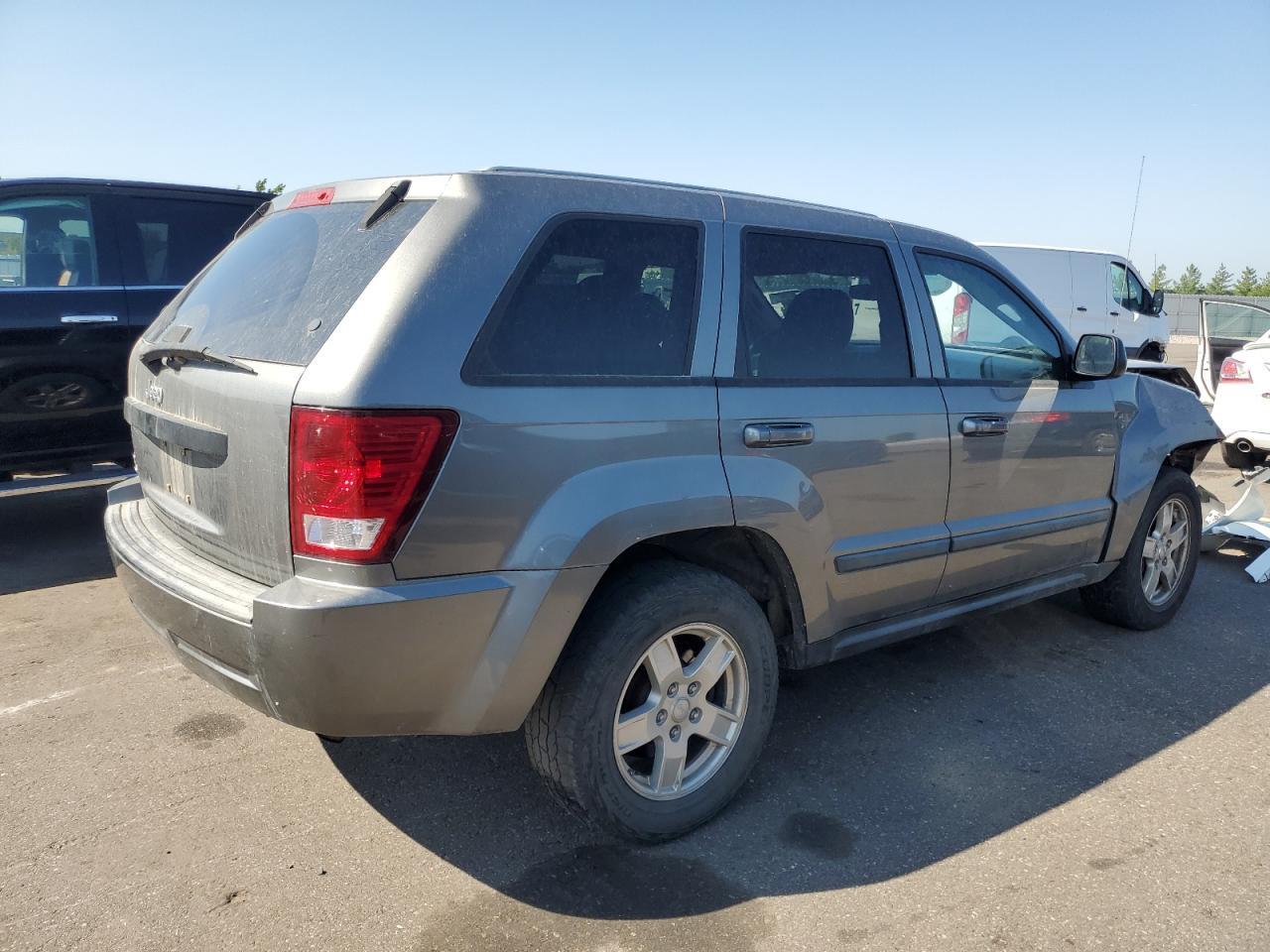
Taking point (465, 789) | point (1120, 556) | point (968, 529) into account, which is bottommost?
point (465, 789)

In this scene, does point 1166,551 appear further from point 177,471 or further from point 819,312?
point 177,471

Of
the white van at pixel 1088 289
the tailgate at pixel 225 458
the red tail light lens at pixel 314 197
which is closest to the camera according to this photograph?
the tailgate at pixel 225 458

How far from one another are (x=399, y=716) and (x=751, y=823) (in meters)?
1.20

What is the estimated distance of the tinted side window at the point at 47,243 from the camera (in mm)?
5512

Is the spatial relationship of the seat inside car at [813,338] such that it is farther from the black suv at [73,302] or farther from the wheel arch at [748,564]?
the black suv at [73,302]

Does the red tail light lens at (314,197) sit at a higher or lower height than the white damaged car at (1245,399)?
higher

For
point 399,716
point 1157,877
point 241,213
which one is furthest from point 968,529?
point 241,213

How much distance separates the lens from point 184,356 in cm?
279

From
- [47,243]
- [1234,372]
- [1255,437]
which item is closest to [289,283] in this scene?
[47,243]

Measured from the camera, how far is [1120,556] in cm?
446

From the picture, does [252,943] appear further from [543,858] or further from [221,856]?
[543,858]

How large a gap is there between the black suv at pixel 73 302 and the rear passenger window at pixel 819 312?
4.34 metres

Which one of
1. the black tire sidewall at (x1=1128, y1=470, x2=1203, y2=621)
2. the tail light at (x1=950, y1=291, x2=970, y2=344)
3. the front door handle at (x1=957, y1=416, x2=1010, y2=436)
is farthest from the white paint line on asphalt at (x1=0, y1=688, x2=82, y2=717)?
the black tire sidewall at (x1=1128, y1=470, x2=1203, y2=621)

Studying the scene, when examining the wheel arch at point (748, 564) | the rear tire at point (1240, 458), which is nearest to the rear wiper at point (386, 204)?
the wheel arch at point (748, 564)
